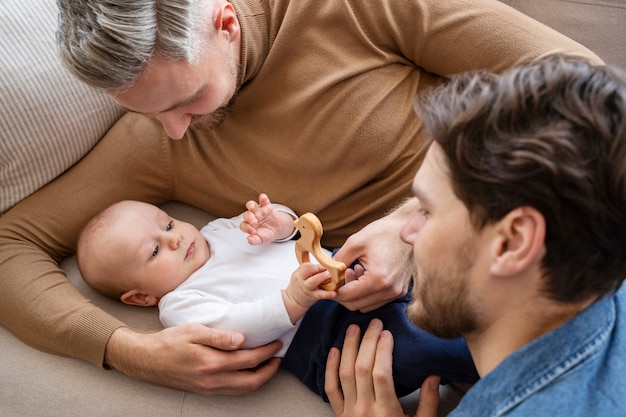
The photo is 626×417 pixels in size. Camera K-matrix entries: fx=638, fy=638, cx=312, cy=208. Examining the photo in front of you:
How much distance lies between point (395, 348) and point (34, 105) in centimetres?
100

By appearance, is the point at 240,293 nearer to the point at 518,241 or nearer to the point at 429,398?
the point at 429,398

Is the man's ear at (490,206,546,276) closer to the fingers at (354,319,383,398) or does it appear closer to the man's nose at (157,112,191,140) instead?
the fingers at (354,319,383,398)

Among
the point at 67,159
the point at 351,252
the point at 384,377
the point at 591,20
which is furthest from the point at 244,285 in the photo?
the point at 591,20

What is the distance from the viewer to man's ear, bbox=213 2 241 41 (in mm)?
1355

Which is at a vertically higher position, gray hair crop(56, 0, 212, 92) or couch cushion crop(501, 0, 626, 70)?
gray hair crop(56, 0, 212, 92)

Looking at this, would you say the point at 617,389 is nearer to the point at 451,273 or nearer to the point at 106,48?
the point at 451,273

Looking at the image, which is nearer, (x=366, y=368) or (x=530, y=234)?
(x=530, y=234)

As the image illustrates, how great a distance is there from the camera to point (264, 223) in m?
1.45

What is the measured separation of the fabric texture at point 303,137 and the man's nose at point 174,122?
0.63 feet

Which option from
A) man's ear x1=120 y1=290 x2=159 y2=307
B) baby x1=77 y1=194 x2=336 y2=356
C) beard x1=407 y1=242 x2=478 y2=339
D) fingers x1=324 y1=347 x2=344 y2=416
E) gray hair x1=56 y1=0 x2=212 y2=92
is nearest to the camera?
beard x1=407 y1=242 x2=478 y2=339

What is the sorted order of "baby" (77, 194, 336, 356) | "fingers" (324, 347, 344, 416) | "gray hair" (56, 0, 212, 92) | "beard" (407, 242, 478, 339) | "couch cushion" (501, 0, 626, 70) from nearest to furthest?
1. "beard" (407, 242, 478, 339)
2. "gray hair" (56, 0, 212, 92)
3. "fingers" (324, 347, 344, 416)
4. "baby" (77, 194, 336, 356)
5. "couch cushion" (501, 0, 626, 70)

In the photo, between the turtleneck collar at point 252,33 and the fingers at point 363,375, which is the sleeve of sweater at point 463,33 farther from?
the fingers at point 363,375

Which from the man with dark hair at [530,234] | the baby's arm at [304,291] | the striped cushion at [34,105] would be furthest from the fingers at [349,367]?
the striped cushion at [34,105]

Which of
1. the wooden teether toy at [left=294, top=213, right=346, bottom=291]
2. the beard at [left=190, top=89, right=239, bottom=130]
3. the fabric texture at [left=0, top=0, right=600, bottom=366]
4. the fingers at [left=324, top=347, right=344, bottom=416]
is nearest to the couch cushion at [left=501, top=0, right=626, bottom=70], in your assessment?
the fabric texture at [left=0, top=0, right=600, bottom=366]
